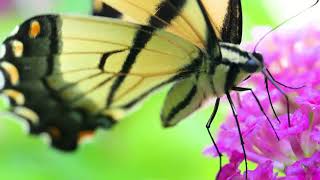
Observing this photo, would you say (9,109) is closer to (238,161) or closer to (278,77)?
(238,161)

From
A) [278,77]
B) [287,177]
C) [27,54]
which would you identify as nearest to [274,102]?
[278,77]

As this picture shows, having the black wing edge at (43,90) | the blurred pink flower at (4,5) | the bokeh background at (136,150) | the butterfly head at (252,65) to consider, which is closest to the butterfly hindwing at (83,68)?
the black wing edge at (43,90)

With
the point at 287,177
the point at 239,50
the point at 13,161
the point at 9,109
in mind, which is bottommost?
the point at 13,161

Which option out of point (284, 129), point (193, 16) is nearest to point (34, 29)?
point (193, 16)

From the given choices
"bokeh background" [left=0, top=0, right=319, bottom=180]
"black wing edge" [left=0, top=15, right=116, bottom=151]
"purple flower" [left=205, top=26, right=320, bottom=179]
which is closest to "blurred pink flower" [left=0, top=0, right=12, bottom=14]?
"bokeh background" [left=0, top=0, right=319, bottom=180]

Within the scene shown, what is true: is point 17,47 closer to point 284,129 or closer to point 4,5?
point 284,129

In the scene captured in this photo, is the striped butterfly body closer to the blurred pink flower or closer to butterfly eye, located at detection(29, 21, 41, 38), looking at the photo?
butterfly eye, located at detection(29, 21, 41, 38)
